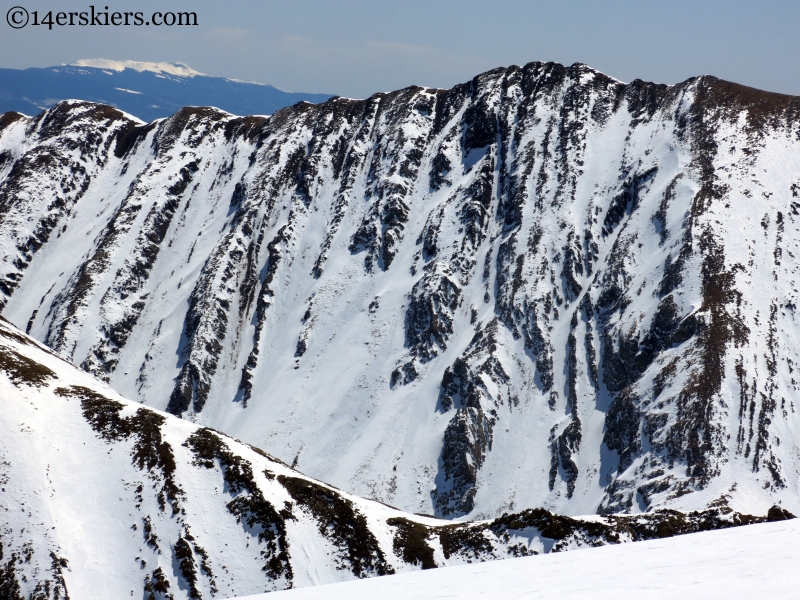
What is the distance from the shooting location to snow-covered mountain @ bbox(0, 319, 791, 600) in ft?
160

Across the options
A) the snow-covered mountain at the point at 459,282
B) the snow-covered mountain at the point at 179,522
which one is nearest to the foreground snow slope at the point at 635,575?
the snow-covered mountain at the point at 179,522

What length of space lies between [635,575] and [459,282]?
11514cm

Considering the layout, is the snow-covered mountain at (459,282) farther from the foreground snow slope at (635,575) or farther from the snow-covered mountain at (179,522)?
the foreground snow slope at (635,575)

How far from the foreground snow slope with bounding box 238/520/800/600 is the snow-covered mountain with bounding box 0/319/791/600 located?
125 feet

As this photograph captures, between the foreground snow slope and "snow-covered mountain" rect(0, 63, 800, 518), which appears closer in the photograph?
the foreground snow slope

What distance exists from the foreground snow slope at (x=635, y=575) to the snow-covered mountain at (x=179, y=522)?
125 feet

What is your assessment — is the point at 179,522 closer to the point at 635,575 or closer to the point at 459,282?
the point at 635,575

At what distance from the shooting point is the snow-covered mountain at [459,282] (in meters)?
95.2

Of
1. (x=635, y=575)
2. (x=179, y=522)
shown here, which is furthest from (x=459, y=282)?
(x=635, y=575)

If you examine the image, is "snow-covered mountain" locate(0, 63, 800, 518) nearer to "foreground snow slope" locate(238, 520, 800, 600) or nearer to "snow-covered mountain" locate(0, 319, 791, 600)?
"snow-covered mountain" locate(0, 319, 791, 600)

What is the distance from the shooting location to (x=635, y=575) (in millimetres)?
13945

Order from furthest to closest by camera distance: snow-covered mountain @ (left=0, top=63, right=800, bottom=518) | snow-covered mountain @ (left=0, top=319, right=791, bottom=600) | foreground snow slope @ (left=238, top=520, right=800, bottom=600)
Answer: snow-covered mountain @ (left=0, top=63, right=800, bottom=518), snow-covered mountain @ (left=0, top=319, right=791, bottom=600), foreground snow slope @ (left=238, top=520, right=800, bottom=600)

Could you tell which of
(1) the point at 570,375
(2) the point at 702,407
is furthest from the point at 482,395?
(2) the point at 702,407

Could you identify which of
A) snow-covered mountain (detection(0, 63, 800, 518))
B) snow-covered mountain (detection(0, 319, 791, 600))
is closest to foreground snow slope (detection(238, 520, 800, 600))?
snow-covered mountain (detection(0, 319, 791, 600))
